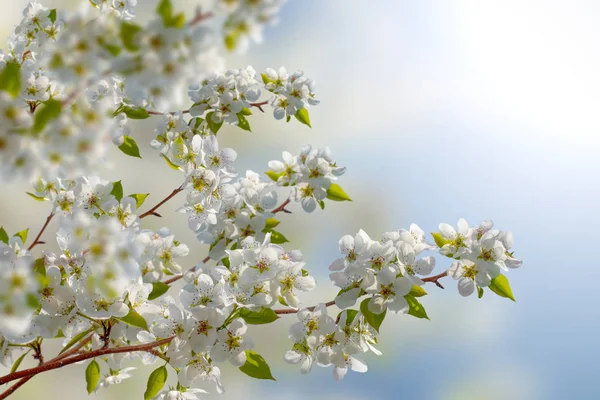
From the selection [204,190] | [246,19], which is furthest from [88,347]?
[246,19]

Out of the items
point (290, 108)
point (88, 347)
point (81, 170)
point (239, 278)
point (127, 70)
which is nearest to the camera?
point (127, 70)

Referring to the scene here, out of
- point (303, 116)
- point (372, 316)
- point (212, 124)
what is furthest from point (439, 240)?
point (212, 124)

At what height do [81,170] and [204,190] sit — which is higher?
[204,190]

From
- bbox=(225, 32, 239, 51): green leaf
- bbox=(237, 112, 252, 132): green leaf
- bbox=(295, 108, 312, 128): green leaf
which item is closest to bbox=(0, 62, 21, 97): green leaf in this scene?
bbox=(225, 32, 239, 51): green leaf

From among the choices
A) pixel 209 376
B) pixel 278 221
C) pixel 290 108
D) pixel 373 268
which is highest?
pixel 290 108

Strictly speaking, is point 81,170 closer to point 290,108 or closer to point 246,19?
point 246,19

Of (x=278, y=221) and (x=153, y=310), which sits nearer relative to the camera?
(x=153, y=310)
